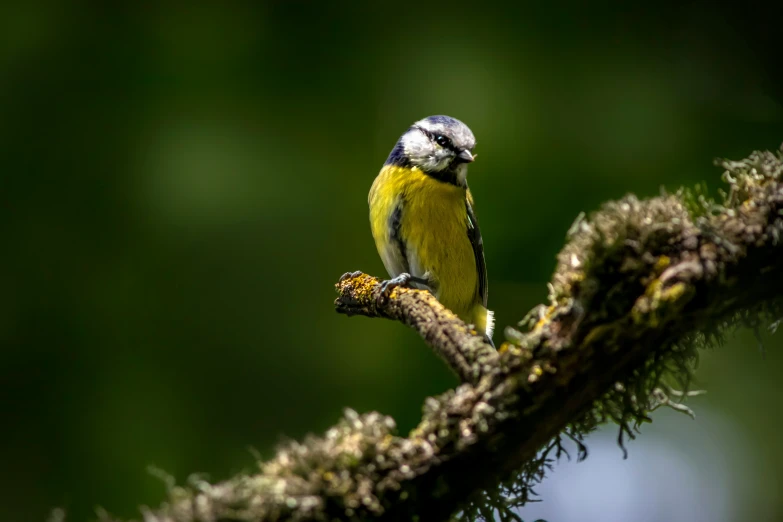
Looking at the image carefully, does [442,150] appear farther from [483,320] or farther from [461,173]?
[483,320]

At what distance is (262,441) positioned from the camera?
336 centimetres

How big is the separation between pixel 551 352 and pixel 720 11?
3303 mm

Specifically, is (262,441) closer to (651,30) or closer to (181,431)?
(181,431)

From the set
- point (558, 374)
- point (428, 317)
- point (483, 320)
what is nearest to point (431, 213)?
point (483, 320)

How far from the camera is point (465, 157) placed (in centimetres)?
281

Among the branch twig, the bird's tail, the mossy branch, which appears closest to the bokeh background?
the bird's tail

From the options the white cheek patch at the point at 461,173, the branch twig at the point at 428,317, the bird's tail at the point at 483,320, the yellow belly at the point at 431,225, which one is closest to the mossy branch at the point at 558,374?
the branch twig at the point at 428,317

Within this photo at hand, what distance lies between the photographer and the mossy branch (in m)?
1.01

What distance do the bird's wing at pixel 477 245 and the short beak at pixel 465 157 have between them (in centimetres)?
23

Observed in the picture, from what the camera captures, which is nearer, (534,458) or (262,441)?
(534,458)

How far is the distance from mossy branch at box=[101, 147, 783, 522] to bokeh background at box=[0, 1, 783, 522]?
214cm

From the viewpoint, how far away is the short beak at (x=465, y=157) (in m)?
2.80

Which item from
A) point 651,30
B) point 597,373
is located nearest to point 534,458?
point 597,373

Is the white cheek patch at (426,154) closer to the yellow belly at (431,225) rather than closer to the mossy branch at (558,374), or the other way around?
the yellow belly at (431,225)
